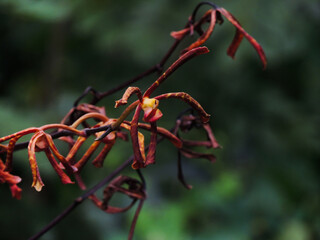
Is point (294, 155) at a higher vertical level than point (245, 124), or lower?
lower

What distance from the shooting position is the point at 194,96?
1771 mm

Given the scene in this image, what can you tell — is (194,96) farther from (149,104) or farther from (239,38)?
(149,104)

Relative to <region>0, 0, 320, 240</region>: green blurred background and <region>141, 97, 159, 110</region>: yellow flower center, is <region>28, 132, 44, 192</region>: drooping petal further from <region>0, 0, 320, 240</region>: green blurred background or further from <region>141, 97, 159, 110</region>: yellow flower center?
<region>0, 0, 320, 240</region>: green blurred background

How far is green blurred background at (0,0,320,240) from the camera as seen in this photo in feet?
5.05

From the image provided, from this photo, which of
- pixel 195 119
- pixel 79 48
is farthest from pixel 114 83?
pixel 195 119

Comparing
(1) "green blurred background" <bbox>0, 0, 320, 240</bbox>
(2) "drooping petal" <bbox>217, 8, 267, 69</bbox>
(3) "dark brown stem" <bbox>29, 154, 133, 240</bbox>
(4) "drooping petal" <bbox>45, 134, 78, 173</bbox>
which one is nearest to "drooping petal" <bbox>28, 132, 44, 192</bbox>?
(4) "drooping petal" <bbox>45, 134, 78, 173</bbox>

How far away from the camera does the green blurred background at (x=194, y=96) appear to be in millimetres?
1538

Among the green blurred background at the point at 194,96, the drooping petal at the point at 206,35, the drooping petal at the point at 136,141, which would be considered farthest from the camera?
the green blurred background at the point at 194,96

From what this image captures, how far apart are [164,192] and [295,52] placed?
2.71ft

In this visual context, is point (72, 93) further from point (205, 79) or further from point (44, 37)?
point (205, 79)

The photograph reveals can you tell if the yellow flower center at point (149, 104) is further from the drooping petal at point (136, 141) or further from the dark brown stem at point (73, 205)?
the dark brown stem at point (73, 205)

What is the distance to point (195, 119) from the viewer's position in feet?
1.70

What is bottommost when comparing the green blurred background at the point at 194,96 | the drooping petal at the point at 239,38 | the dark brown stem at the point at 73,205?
the green blurred background at the point at 194,96

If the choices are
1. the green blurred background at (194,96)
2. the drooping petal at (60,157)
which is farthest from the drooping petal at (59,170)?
the green blurred background at (194,96)
